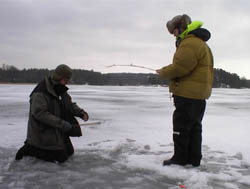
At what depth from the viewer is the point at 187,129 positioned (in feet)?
9.62

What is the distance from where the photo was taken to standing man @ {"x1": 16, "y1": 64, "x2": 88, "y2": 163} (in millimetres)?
3055

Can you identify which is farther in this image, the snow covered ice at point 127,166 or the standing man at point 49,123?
the standing man at point 49,123

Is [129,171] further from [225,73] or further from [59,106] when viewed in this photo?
[225,73]

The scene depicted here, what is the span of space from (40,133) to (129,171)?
4.07 ft

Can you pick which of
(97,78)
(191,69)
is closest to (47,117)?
(191,69)

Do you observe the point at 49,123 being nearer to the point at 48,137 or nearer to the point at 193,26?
the point at 48,137

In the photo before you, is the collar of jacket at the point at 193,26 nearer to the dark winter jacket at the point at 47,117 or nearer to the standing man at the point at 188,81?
the standing man at the point at 188,81

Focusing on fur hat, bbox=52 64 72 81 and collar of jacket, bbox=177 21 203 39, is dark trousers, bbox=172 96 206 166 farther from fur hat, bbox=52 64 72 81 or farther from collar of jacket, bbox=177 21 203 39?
fur hat, bbox=52 64 72 81

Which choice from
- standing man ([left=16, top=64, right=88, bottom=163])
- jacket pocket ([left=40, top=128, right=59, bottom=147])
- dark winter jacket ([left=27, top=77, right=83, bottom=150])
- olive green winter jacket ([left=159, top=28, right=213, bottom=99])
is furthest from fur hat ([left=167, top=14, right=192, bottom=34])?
jacket pocket ([left=40, top=128, right=59, bottom=147])

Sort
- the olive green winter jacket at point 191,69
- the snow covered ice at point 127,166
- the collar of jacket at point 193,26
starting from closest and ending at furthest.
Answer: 1. the snow covered ice at point 127,166
2. the olive green winter jacket at point 191,69
3. the collar of jacket at point 193,26

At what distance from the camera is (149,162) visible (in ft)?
10.6

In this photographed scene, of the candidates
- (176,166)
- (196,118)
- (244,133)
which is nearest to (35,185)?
Result: (176,166)

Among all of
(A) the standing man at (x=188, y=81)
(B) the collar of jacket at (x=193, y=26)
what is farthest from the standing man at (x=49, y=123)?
(B) the collar of jacket at (x=193, y=26)

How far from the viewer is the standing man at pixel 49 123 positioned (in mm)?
3055
